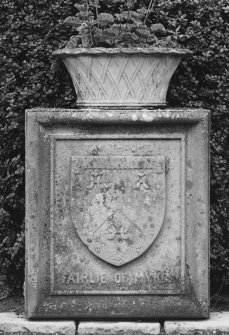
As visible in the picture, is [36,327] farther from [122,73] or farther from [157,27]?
[157,27]

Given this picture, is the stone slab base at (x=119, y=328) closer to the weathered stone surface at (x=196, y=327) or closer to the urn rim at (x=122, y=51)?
the weathered stone surface at (x=196, y=327)

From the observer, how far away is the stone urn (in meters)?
4.67

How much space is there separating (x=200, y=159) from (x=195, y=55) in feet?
2.49

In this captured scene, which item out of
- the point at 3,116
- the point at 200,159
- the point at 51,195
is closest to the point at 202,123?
the point at 200,159

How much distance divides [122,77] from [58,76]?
61 cm

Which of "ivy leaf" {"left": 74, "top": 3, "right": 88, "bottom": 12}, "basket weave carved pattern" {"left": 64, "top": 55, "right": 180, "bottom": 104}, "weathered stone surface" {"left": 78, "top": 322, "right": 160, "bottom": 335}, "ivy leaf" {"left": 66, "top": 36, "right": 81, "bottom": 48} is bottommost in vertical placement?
"weathered stone surface" {"left": 78, "top": 322, "right": 160, "bottom": 335}

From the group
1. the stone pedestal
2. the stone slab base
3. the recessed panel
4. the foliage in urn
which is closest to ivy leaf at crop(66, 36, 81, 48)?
the foliage in urn

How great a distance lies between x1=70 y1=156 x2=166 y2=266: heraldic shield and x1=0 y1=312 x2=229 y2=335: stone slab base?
0.35m

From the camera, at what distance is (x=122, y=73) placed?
469 cm

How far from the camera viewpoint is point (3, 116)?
17.0ft

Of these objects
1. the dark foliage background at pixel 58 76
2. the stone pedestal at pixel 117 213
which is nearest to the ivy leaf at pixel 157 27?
the dark foliage background at pixel 58 76

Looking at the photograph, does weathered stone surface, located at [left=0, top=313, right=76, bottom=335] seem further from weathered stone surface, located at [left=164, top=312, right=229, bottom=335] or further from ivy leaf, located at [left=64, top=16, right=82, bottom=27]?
ivy leaf, located at [left=64, top=16, right=82, bottom=27]

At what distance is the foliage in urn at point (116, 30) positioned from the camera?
189 inches

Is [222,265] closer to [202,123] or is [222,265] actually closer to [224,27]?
[202,123]
